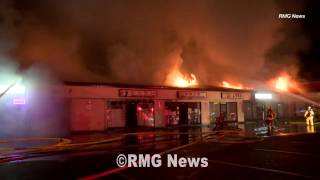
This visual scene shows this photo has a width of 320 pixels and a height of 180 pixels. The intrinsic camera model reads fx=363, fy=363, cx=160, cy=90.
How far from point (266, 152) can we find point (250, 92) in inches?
912

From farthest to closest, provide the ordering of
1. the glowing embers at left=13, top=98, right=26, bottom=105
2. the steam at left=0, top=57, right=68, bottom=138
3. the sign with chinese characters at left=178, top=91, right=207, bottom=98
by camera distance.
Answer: the sign with chinese characters at left=178, top=91, right=207, bottom=98 → the glowing embers at left=13, top=98, right=26, bottom=105 → the steam at left=0, top=57, right=68, bottom=138

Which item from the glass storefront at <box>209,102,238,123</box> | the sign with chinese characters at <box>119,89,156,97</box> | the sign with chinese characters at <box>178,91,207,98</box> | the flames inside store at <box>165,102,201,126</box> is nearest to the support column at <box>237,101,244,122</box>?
the glass storefront at <box>209,102,238,123</box>

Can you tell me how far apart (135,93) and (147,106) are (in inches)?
80.4

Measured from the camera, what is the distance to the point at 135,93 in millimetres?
26656

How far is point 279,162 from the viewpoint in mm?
10500

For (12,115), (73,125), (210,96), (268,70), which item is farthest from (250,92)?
(12,115)

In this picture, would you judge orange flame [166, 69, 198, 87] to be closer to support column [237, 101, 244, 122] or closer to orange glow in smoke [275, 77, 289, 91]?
support column [237, 101, 244, 122]

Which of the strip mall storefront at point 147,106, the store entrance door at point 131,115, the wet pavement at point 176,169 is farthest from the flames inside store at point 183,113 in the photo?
the wet pavement at point 176,169

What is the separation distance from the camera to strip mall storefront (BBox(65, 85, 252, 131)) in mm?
24300

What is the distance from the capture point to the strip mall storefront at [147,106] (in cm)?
2430

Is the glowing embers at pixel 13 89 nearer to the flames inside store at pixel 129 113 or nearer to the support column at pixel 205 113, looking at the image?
the flames inside store at pixel 129 113

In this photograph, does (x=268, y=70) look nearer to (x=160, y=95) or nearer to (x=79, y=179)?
(x=160, y=95)

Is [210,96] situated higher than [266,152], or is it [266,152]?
[210,96]

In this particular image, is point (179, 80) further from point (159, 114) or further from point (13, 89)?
point (13, 89)
